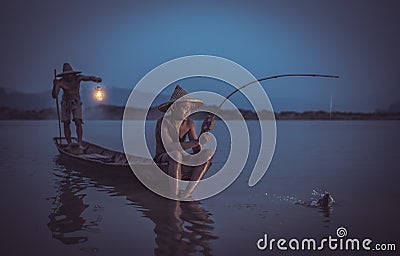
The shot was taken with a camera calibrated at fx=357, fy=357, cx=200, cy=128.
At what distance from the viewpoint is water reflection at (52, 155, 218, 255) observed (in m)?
2.96

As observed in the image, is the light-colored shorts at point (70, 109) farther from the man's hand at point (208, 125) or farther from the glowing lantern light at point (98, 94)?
the man's hand at point (208, 125)

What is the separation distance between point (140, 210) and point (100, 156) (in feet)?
10.1

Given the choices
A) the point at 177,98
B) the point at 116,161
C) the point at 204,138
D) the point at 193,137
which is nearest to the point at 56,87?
the point at 116,161

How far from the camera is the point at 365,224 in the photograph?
3.57 m

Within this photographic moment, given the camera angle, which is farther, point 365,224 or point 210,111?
point 210,111

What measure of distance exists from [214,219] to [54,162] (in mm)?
5474

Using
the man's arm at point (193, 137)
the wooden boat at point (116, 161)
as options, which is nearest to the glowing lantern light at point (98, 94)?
the wooden boat at point (116, 161)

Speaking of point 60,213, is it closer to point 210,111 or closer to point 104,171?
point 104,171

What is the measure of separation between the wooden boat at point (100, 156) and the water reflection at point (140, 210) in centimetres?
13

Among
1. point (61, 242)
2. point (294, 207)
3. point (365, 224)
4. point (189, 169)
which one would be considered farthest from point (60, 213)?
point (365, 224)

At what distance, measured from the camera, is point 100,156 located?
6738mm

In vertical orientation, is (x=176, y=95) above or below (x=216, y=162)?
above

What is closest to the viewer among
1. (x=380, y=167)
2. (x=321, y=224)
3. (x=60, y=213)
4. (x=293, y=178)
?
(x=321, y=224)

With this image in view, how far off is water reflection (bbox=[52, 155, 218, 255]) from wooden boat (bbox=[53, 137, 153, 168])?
130 mm
